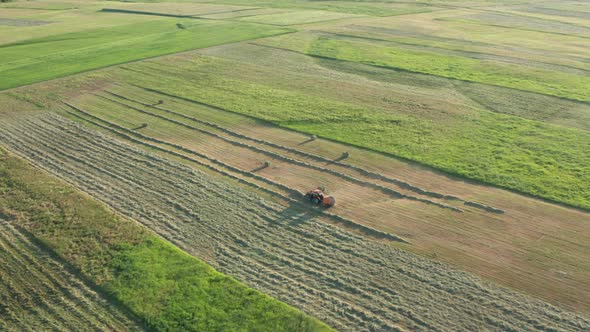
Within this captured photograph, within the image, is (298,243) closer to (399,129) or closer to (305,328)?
(305,328)

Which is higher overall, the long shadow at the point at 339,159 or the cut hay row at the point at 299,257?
the long shadow at the point at 339,159

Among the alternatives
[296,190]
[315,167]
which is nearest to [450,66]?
[315,167]

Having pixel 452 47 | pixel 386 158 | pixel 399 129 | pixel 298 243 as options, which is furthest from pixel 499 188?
pixel 452 47

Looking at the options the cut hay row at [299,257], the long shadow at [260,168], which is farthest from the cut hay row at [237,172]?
the cut hay row at [299,257]

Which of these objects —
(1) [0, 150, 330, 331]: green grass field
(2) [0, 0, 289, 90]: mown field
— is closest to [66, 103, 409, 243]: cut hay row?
(1) [0, 150, 330, 331]: green grass field

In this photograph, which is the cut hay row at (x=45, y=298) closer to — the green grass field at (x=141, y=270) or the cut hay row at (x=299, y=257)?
the green grass field at (x=141, y=270)

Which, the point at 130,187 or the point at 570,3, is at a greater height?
the point at 570,3

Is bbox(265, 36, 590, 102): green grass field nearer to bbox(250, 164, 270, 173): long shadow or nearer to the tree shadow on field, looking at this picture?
bbox(250, 164, 270, 173): long shadow
